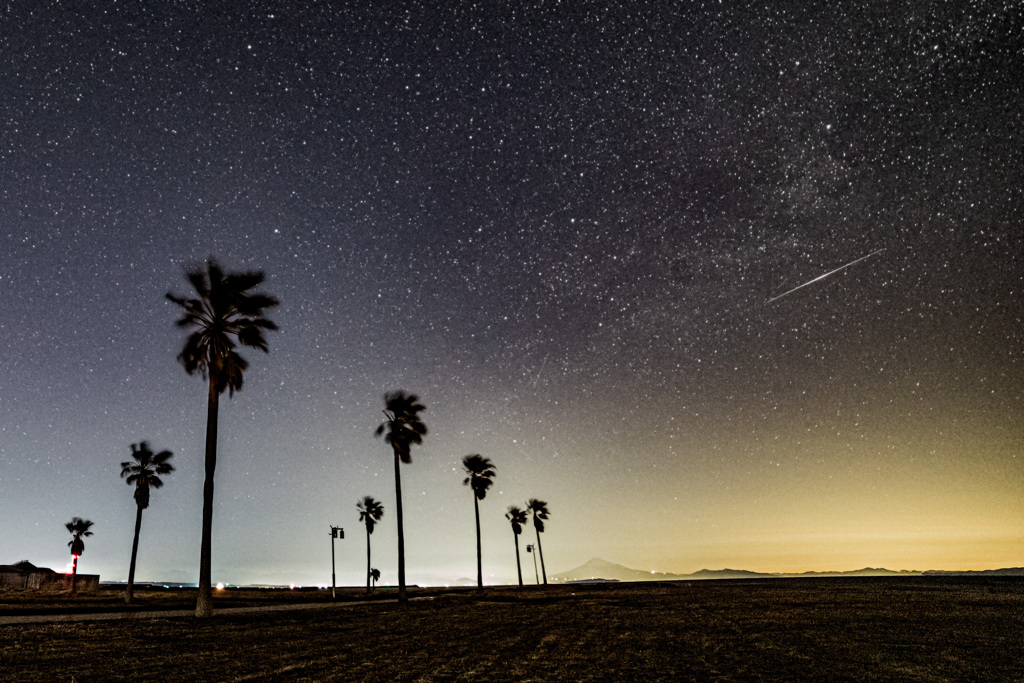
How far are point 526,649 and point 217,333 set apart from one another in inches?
807

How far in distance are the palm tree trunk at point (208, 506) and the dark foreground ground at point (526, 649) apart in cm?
97

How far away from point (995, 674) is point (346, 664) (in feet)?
40.1

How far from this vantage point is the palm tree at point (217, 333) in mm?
28047

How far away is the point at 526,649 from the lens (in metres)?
15.4

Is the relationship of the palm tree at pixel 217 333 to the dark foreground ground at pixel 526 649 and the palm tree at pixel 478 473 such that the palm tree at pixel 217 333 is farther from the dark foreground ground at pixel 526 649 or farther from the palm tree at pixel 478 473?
the palm tree at pixel 478 473

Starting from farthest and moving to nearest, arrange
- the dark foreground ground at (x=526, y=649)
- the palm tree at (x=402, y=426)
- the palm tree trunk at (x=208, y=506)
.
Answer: the palm tree at (x=402, y=426) < the palm tree trunk at (x=208, y=506) < the dark foreground ground at (x=526, y=649)

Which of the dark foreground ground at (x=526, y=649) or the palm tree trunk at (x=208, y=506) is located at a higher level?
the palm tree trunk at (x=208, y=506)

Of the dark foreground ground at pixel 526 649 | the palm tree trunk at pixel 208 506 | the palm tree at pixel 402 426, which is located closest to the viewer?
the dark foreground ground at pixel 526 649

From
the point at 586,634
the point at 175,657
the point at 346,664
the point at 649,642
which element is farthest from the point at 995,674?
the point at 175,657

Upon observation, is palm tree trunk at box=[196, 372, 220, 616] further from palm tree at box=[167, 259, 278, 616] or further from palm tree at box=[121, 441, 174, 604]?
palm tree at box=[121, 441, 174, 604]

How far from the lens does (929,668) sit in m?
12.4

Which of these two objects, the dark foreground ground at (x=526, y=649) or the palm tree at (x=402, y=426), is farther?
the palm tree at (x=402, y=426)

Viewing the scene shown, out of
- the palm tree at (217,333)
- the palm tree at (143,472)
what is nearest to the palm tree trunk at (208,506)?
the palm tree at (217,333)

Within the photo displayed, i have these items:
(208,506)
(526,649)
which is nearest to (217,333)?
(208,506)
